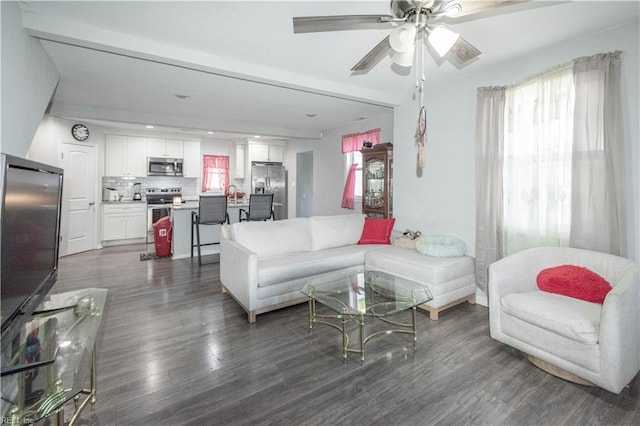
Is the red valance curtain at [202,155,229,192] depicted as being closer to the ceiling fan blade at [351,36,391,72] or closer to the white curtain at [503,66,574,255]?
the ceiling fan blade at [351,36,391,72]

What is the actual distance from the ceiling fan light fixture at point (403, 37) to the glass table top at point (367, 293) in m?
1.71

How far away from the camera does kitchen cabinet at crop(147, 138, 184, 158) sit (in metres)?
6.68

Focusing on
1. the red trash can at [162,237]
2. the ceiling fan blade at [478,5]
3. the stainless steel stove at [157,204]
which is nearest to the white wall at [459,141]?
the ceiling fan blade at [478,5]

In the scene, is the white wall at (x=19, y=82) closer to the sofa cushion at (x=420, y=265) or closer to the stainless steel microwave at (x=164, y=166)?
the sofa cushion at (x=420, y=265)

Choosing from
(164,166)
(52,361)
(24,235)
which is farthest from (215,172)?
(52,361)

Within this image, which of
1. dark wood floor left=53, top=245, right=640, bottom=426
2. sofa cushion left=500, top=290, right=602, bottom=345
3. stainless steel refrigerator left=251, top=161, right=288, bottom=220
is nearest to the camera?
dark wood floor left=53, top=245, right=640, bottom=426

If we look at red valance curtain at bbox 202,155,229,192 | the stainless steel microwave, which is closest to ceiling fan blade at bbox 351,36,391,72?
the stainless steel microwave

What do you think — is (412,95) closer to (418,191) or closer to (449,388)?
(418,191)

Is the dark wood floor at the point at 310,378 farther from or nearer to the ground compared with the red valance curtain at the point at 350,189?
nearer to the ground

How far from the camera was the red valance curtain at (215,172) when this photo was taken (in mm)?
7867

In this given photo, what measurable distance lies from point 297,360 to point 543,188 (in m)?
2.63

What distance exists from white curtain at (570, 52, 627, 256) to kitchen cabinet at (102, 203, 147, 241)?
280 inches

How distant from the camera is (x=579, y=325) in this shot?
1.83 metres

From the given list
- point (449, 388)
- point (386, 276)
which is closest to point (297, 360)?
point (449, 388)
